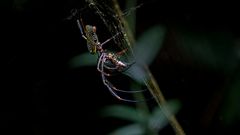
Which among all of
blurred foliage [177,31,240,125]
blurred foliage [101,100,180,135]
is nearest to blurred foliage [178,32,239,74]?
blurred foliage [177,31,240,125]

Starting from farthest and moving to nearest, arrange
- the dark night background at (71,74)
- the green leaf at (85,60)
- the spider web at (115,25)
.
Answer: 1. the dark night background at (71,74)
2. the green leaf at (85,60)
3. the spider web at (115,25)

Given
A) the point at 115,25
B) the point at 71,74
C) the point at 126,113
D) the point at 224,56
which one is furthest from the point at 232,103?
the point at 71,74

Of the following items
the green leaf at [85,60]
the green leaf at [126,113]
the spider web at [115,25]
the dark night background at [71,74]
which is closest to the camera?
the spider web at [115,25]

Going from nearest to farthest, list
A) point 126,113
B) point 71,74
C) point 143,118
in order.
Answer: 1. point 143,118
2. point 126,113
3. point 71,74

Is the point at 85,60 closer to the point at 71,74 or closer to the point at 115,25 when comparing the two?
the point at 115,25

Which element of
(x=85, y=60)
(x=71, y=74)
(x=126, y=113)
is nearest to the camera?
(x=126, y=113)

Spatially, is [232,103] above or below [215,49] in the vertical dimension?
below

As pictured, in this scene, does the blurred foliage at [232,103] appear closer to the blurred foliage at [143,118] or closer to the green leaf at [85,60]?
the blurred foliage at [143,118]

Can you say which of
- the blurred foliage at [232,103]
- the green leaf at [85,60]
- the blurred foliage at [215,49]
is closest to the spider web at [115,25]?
the green leaf at [85,60]

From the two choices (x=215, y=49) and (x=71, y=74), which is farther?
(x=71, y=74)

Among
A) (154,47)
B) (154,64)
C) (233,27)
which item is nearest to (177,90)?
(154,64)

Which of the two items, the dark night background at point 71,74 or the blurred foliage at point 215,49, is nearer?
the blurred foliage at point 215,49
